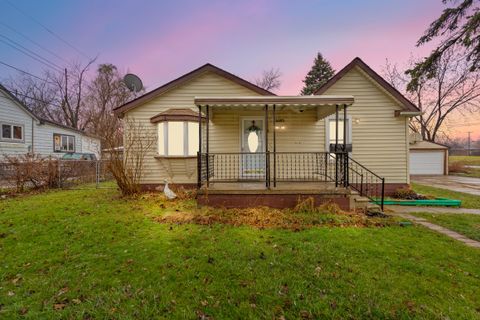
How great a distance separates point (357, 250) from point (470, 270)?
1.48 metres

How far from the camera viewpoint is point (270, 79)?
33375 millimetres

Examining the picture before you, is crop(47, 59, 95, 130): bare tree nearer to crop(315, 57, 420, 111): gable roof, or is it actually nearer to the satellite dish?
the satellite dish

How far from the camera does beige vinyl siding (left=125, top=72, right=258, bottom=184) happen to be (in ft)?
30.9

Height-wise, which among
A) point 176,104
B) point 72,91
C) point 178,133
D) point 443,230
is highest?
point 72,91

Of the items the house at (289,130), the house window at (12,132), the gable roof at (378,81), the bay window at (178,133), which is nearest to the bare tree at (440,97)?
the gable roof at (378,81)

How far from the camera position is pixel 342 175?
7.20 meters

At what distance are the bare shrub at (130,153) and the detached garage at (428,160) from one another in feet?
68.7

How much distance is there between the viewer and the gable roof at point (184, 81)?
30.7 feet

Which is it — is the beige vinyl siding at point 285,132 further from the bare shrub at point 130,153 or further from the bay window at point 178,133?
the bare shrub at point 130,153

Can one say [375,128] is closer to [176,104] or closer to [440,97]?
[176,104]

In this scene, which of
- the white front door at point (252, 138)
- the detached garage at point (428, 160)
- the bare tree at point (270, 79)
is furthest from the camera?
the bare tree at point (270, 79)

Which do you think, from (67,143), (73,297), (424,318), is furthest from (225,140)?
(67,143)

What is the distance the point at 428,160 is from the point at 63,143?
30109mm

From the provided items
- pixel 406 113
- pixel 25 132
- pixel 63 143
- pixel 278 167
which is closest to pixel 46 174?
pixel 25 132
